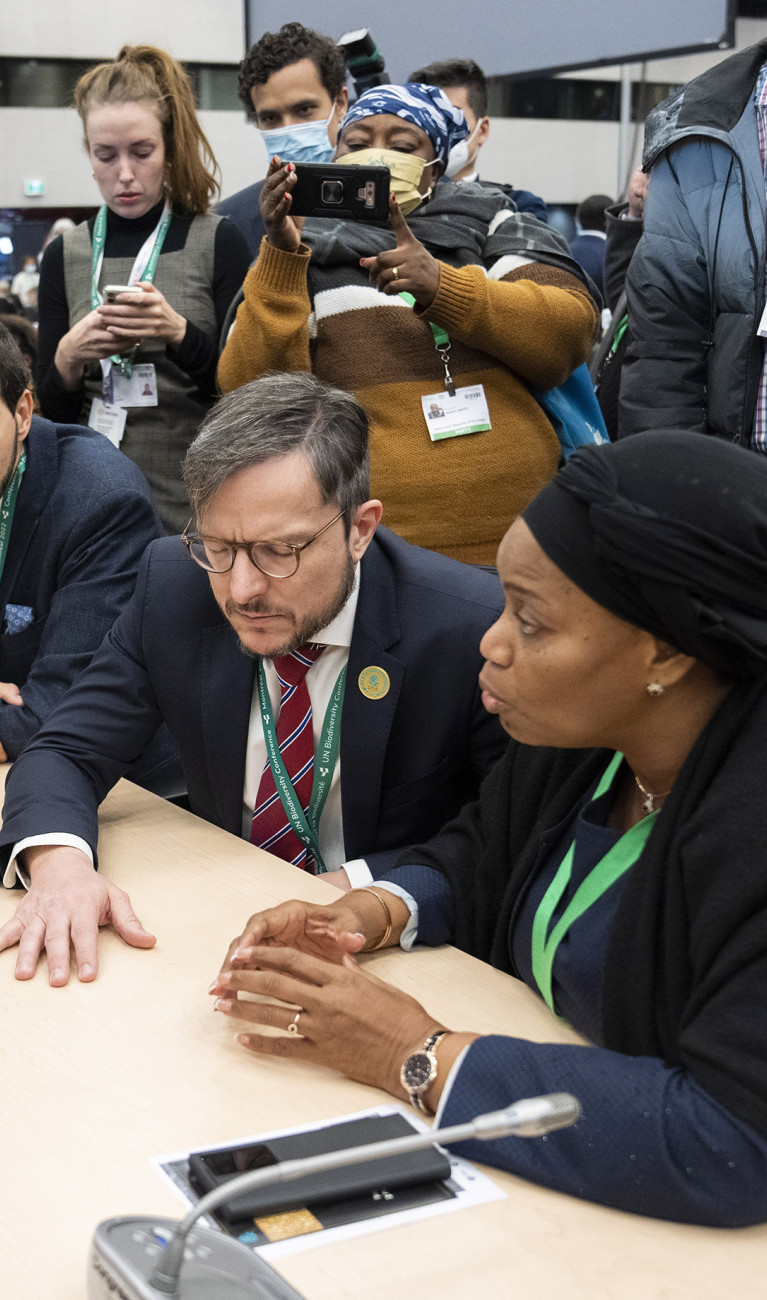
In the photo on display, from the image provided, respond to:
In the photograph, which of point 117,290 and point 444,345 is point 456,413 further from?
point 117,290

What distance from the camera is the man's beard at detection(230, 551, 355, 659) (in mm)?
1743

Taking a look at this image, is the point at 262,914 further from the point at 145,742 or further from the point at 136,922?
the point at 145,742

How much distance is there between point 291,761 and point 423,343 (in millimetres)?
900

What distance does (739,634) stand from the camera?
1.09 metres

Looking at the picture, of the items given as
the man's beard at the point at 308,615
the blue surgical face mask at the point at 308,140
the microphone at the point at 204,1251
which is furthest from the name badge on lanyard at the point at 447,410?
the microphone at the point at 204,1251

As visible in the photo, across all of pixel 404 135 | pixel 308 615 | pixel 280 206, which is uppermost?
pixel 404 135

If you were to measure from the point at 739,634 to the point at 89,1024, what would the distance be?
77cm

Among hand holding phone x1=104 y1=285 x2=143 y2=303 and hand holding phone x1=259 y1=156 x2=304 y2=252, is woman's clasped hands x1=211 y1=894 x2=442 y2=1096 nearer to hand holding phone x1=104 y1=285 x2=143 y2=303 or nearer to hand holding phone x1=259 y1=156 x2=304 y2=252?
hand holding phone x1=259 y1=156 x2=304 y2=252

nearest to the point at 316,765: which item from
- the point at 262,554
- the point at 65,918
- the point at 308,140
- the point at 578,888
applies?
the point at 262,554

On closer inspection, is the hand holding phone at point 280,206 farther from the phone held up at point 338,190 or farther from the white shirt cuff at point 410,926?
the white shirt cuff at point 410,926

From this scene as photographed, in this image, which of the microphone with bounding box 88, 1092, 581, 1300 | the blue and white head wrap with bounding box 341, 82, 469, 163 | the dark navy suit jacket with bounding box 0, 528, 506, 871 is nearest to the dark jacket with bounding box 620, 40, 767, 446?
the blue and white head wrap with bounding box 341, 82, 469, 163

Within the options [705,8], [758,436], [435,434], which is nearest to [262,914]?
[435,434]

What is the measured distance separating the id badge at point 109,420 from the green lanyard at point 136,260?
0.28ft

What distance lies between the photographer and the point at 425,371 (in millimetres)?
2328
